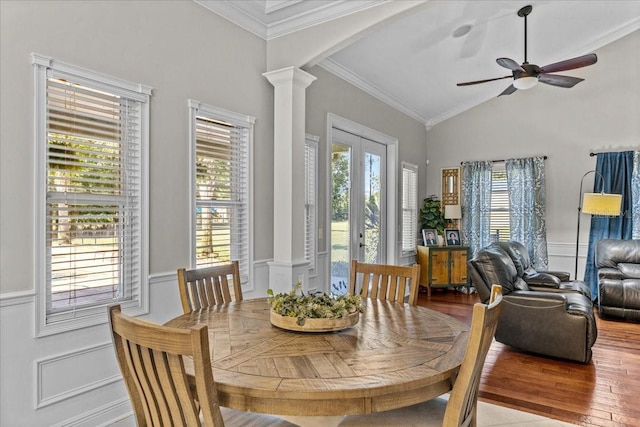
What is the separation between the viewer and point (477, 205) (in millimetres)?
6945

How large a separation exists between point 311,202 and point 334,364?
308cm

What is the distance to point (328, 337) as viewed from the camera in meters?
1.75

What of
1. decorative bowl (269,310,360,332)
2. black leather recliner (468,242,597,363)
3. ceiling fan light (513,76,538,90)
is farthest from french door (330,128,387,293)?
decorative bowl (269,310,360,332)

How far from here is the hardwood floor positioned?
2.80 metres

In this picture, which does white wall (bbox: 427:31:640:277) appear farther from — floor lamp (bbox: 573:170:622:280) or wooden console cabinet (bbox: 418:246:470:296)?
wooden console cabinet (bbox: 418:246:470:296)

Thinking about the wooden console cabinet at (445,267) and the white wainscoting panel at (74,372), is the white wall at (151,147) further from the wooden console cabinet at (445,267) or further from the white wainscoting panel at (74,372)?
the wooden console cabinet at (445,267)

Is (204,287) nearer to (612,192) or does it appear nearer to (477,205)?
(477,205)

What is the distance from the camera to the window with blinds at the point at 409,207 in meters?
6.57

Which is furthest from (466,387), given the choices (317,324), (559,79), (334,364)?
(559,79)

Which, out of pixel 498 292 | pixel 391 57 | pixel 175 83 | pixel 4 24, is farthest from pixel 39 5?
pixel 391 57

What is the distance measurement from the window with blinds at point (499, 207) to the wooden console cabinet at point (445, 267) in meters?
0.72

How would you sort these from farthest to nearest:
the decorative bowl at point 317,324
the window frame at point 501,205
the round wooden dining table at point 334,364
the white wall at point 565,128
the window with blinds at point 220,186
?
the window frame at point 501,205
the white wall at point 565,128
the window with blinds at point 220,186
the decorative bowl at point 317,324
the round wooden dining table at point 334,364

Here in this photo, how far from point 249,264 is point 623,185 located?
5390 mm

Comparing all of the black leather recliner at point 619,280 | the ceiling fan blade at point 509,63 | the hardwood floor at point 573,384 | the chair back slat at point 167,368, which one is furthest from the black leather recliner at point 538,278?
the chair back slat at point 167,368
